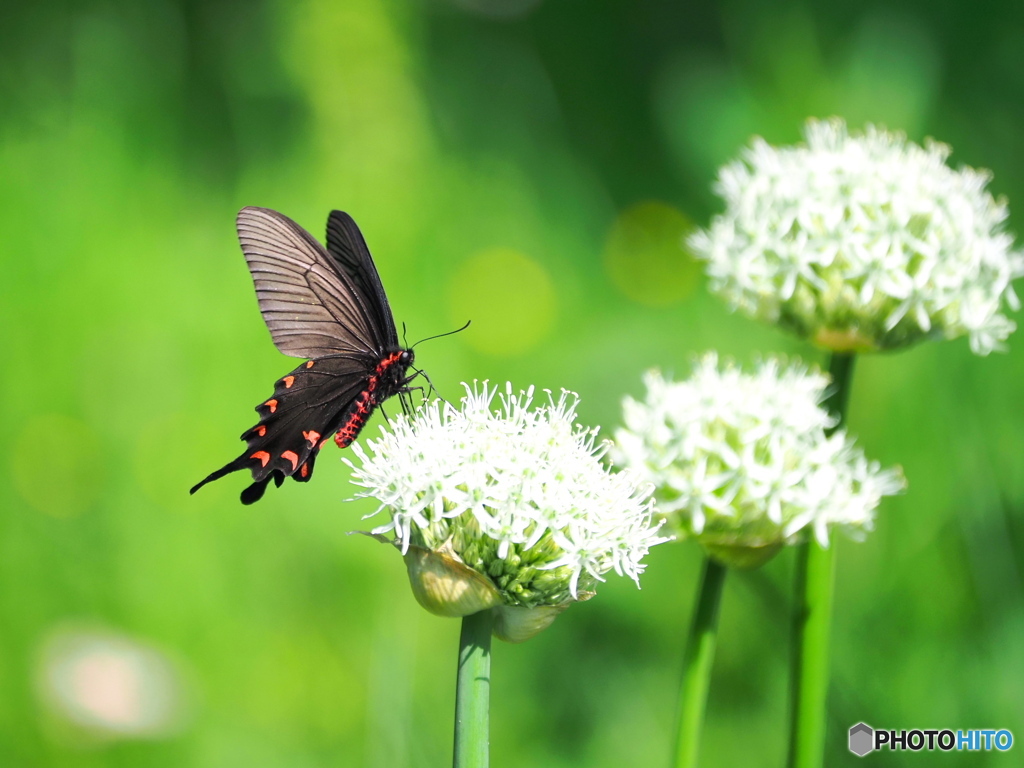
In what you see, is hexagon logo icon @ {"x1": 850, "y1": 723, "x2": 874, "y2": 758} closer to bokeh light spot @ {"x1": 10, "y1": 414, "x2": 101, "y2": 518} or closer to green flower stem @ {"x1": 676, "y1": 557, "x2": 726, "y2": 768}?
green flower stem @ {"x1": 676, "y1": 557, "x2": 726, "y2": 768}

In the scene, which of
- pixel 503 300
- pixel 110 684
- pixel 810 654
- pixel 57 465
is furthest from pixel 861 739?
pixel 57 465

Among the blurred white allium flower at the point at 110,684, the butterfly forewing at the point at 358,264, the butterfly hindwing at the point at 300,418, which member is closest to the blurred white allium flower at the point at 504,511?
the butterfly hindwing at the point at 300,418

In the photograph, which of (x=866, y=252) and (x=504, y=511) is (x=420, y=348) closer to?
(x=866, y=252)

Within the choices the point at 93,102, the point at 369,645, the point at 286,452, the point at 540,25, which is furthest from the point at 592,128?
the point at 286,452

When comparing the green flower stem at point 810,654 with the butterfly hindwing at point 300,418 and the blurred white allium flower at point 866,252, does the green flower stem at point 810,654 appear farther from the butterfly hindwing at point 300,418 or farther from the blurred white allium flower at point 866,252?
the butterfly hindwing at point 300,418

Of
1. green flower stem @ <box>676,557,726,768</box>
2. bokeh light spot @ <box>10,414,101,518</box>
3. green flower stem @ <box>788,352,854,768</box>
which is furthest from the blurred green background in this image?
green flower stem @ <box>676,557,726,768</box>

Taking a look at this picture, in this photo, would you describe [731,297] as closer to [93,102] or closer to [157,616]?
[157,616]
